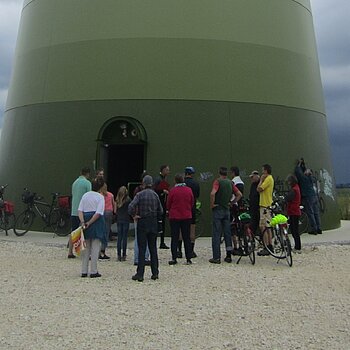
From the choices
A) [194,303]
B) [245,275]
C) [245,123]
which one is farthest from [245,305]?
[245,123]

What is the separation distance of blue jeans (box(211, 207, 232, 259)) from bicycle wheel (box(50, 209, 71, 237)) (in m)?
5.02

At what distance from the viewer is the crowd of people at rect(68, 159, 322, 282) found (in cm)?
734

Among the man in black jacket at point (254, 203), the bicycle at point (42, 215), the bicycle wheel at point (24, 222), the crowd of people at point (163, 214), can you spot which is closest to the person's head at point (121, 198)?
the crowd of people at point (163, 214)

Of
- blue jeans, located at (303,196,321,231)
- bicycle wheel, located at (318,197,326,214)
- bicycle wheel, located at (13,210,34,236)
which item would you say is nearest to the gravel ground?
blue jeans, located at (303,196,321,231)

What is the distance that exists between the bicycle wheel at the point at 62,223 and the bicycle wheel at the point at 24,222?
82 centimetres

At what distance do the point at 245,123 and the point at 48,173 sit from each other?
18.6ft

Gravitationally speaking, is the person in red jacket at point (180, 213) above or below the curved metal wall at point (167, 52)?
below

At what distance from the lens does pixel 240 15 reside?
13.1 m

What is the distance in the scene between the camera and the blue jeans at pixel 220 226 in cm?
851

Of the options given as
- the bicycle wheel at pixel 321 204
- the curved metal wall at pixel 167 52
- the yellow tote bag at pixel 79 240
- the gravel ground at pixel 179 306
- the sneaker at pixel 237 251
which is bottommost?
the gravel ground at pixel 179 306

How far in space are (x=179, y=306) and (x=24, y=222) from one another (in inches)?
324

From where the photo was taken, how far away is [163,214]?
859 centimetres

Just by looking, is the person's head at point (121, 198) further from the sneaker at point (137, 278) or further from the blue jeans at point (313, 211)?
the blue jeans at point (313, 211)

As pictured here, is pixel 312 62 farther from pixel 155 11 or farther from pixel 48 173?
pixel 48 173
